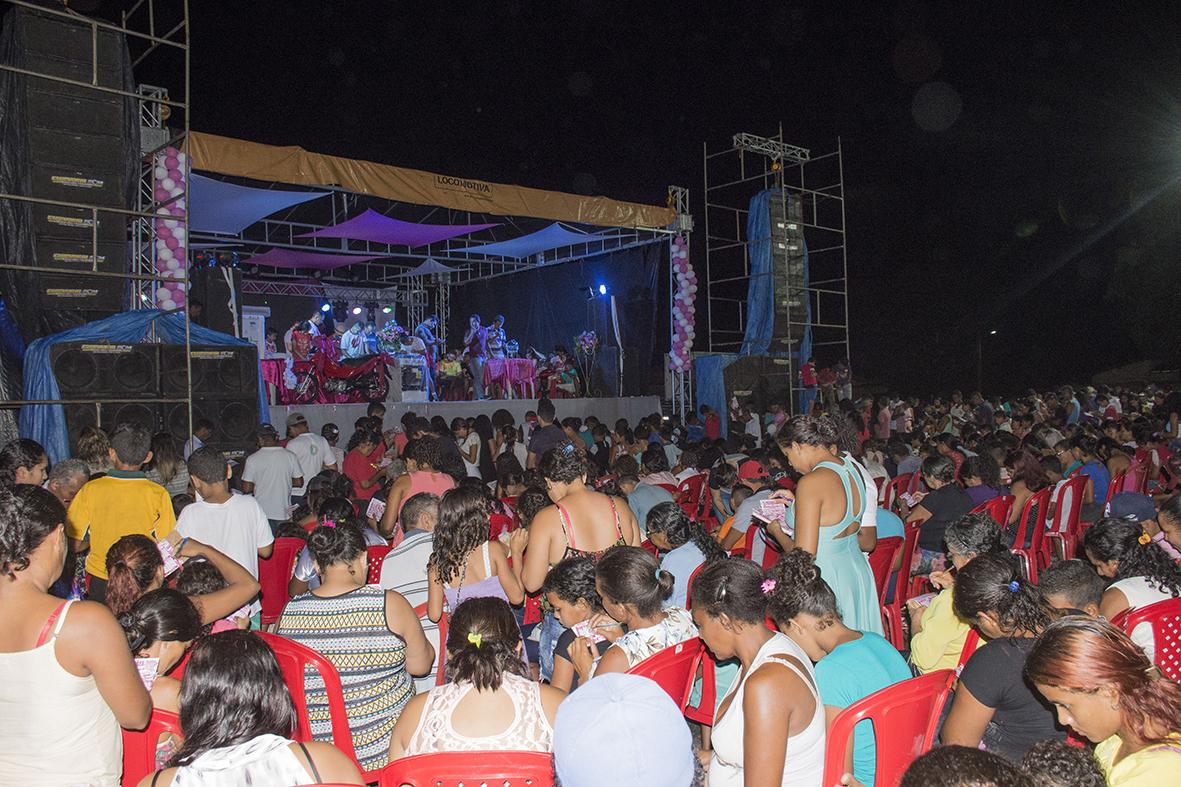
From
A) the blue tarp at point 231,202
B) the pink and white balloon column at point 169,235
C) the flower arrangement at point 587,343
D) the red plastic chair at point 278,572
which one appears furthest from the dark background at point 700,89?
the red plastic chair at point 278,572

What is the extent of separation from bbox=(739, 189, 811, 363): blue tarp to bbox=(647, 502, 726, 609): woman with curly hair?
1093cm

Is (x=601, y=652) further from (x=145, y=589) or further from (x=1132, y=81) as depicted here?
(x=1132, y=81)

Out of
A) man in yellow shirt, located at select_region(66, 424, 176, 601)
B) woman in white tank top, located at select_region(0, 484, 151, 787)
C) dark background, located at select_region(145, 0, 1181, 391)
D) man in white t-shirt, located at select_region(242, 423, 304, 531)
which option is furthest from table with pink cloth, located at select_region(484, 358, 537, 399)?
woman in white tank top, located at select_region(0, 484, 151, 787)

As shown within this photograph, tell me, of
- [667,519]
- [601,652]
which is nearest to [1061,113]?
[667,519]

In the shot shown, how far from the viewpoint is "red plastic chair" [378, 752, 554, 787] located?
1877 millimetres

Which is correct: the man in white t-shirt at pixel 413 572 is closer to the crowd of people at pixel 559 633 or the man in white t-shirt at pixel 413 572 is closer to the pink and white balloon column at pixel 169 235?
the crowd of people at pixel 559 633

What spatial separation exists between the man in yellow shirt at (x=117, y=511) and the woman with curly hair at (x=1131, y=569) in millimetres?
3770

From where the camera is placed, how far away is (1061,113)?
17625mm

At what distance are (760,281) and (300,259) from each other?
898 cm

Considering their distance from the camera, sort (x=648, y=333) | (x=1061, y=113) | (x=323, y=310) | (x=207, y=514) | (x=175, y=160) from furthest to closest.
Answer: (x=323, y=310)
(x=1061, y=113)
(x=648, y=333)
(x=175, y=160)
(x=207, y=514)

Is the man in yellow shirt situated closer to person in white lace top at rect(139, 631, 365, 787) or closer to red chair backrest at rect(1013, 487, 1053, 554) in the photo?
person in white lace top at rect(139, 631, 365, 787)

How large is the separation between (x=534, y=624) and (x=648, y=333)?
467 inches

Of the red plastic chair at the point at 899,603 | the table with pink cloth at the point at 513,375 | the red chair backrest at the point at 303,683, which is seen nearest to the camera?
the red chair backrest at the point at 303,683

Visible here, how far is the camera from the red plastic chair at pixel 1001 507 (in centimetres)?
581
